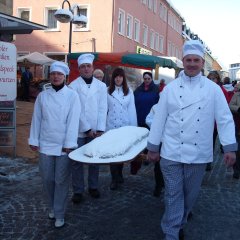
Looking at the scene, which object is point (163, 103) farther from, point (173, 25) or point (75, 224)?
point (173, 25)

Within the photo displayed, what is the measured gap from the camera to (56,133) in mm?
4742

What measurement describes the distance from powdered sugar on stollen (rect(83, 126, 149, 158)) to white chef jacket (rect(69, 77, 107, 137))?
0.34m

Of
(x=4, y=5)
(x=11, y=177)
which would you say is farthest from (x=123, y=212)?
(x=4, y=5)

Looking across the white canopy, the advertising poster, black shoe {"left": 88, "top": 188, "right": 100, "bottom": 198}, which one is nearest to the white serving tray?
black shoe {"left": 88, "top": 188, "right": 100, "bottom": 198}

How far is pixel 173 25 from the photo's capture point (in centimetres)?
4869

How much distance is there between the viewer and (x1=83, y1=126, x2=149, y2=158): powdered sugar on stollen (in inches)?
186

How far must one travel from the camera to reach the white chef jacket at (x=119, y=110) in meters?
A: 6.51

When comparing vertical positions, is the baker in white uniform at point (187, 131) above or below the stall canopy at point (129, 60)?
below

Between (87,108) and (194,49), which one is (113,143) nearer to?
(87,108)

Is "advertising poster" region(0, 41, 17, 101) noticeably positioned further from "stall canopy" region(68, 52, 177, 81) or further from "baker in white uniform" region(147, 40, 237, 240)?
"stall canopy" region(68, 52, 177, 81)

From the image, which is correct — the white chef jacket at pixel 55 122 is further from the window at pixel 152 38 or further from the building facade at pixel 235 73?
the window at pixel 152 38

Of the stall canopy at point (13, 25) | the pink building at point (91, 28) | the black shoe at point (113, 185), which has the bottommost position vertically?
the black shoe at point (113, 185)

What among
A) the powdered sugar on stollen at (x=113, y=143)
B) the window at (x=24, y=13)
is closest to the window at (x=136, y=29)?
the window at (x=24, y=13)

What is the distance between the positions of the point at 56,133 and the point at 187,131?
4.96ft
